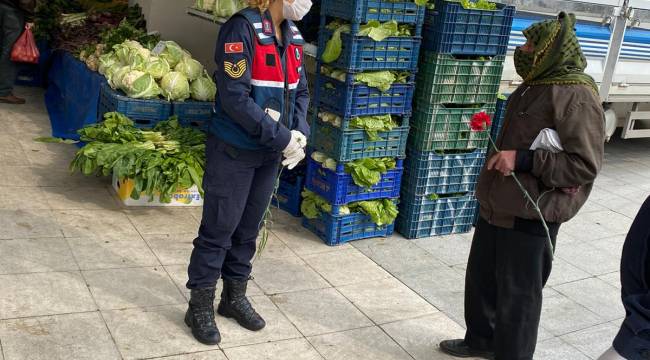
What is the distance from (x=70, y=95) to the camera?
7.84 m

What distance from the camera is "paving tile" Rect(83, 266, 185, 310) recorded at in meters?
4.32

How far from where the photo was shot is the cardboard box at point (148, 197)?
5.80 m

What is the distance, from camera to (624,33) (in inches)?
318

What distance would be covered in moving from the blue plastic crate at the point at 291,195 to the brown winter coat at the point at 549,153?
2.40m

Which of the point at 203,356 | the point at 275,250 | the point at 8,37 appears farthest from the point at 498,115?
the point at 8,37

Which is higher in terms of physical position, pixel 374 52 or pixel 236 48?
pixel 236 48

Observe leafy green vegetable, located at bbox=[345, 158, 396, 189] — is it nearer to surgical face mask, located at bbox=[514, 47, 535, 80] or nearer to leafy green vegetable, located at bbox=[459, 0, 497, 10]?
leafy green vegetable, located at bbox=[459, 0, 497, 10]

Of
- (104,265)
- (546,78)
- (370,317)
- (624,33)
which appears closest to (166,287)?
(104,265)

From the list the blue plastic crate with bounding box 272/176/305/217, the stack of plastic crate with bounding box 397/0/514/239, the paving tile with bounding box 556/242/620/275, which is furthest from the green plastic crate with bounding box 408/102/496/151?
the paving tile with bounding box 556/242/620/275

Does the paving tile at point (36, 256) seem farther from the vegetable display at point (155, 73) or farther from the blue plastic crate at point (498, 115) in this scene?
the blue plastic crate at point (498, 115)

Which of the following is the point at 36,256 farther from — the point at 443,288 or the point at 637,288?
the point at 637,288

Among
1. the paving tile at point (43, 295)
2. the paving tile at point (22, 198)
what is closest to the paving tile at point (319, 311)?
the paving tile at point (43, 295)

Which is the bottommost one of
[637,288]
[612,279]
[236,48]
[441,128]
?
[612,279]

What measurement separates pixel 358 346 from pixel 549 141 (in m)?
1.63
